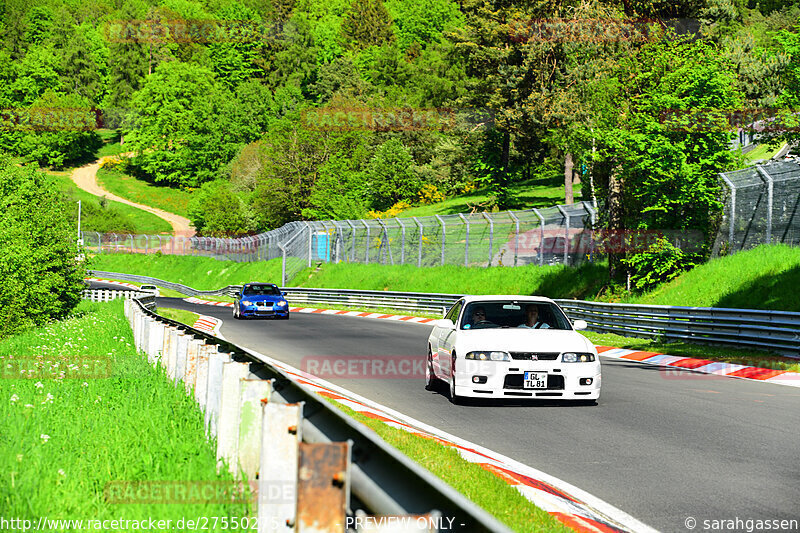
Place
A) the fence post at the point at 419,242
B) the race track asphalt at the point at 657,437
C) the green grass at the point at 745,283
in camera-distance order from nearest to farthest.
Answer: the race track asphalt at the point at 657,437
the green grass at the point at 745,283
the fence post at the point at 419,242

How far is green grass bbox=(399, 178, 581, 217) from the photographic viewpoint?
72.6 metres

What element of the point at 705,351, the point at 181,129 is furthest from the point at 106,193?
the point at 705,351

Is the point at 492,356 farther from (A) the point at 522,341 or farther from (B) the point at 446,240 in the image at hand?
(B) the point at 446,240

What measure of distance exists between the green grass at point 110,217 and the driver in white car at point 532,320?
9877 cm

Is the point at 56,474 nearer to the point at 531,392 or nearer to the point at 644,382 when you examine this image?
the point at 531,392

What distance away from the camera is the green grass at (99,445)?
509cm

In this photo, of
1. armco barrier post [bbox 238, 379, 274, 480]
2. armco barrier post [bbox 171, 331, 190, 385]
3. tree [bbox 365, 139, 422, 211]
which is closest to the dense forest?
tree [bbox 365, 139, 422, 211]

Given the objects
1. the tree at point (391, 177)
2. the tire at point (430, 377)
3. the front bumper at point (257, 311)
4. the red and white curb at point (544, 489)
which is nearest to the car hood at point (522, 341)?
the red and white curb at point (544, 489)

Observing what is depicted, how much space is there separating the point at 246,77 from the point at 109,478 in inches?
6716

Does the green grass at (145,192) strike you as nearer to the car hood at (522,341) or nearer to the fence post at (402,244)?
the fence post at (402,244)

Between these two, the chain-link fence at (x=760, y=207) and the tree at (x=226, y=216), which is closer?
the chain-link fence at (x=760, y=207)

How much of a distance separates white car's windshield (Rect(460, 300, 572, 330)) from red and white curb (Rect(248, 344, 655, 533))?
2235 mm

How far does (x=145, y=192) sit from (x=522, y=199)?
79.5 meters

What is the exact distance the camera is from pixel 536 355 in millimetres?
11445
